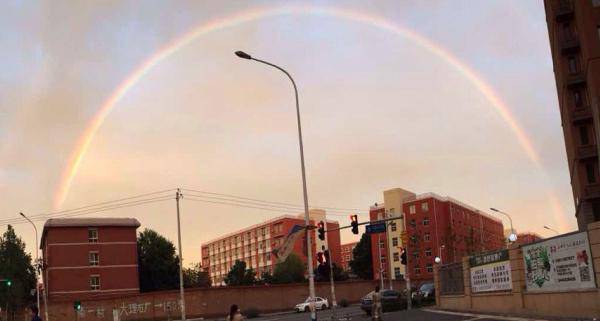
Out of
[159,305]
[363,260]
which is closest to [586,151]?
[159,305]

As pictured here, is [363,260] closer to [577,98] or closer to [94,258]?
[94,258]

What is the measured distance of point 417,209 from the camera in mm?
117625

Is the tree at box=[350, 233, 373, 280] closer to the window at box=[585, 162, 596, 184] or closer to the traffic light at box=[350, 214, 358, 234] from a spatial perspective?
the window at box=[585, 162, 596, 184]

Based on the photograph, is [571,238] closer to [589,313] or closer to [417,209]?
[589,313]

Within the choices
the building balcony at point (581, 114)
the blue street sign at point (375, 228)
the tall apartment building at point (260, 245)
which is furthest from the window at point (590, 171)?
the tall apartment building at point (260, 245)

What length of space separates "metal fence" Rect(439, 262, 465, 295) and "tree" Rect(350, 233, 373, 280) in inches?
Result: 3266

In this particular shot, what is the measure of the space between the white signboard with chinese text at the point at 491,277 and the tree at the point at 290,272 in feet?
251

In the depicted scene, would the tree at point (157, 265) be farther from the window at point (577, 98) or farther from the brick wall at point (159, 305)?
the window at point (577, 98)

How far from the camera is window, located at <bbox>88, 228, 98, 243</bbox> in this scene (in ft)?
261

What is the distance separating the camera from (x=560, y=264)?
20.1 meters

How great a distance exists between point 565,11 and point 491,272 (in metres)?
33.0

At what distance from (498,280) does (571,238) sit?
752 centimetres

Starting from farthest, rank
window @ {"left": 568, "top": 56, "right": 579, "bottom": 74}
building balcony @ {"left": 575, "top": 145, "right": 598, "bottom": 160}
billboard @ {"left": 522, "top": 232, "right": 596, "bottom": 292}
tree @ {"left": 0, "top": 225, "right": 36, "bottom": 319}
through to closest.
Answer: tree @ {"left": 0, "top": 225, "right": 36, "bottom": 319}, window @ {"left": 568, "top": 56, "right": 579, "bottom": 74}, building balcony @ {"left": 575, "top": 145, "right": 598, "bottom": 160}, billboard @ {"left": 522, "top": 232, "right": 596, "bottom": 292}

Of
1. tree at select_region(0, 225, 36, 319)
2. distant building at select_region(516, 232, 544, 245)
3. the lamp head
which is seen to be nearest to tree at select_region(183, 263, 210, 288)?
tree at select_region(0, 225, 36, 319)
